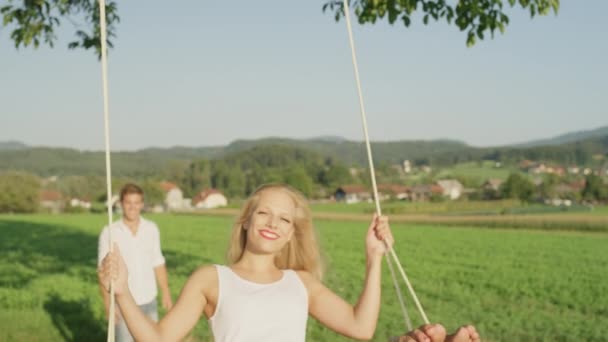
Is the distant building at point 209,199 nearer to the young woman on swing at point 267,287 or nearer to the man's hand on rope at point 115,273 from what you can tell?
the young woman on swing at point 267,287

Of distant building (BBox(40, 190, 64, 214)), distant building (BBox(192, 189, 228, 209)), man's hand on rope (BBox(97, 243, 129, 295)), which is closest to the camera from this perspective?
man's hand on rope (BBox(97, 243, 129, 295))

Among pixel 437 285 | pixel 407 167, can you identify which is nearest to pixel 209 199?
pixel 407 167

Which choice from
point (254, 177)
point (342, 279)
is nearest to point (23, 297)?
point (342, 279)

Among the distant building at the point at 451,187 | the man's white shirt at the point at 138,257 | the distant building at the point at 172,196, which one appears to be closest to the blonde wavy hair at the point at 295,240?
the man's white shirt at the point at 138,257

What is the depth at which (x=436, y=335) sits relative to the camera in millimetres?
2529

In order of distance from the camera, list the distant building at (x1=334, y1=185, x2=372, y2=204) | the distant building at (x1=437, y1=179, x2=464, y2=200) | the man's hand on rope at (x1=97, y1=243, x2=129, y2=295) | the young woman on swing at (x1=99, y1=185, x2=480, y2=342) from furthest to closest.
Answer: the distant building at (x1=334, y1=185, x2=372, y2=204) → the distant building at (x1=437, y1=179, x2=464, y2=200) → the young woman on swing at (x1=99, y1=185, x2=480, y2=342) → the man's hand on rope at (x1=97, y1=243, x2=129, y2=295)

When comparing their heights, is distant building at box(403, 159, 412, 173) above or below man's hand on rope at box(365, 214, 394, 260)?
below

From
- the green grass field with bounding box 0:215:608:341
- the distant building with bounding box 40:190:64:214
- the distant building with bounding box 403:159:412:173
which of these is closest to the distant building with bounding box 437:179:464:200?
→ the distant building with bounding box 403:159:412:173

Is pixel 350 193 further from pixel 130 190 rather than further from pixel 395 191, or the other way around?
pixel 130 190

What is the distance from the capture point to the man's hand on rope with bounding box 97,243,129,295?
2.66 meters

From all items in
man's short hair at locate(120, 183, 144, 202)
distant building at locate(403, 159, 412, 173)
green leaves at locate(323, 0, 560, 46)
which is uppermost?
green leaves at locate(323, 0, 560, 46)

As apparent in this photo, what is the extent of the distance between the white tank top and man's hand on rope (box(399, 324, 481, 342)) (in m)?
0.49

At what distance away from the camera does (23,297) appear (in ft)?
46.1

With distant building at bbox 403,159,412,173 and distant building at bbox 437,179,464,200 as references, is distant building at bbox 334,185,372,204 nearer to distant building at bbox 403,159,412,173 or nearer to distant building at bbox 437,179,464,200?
distant building at bbox 437,179,464,200
